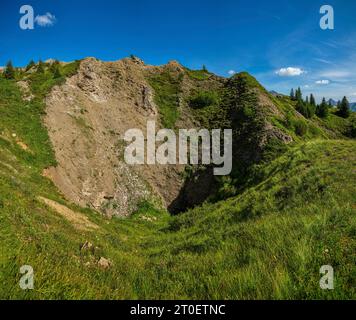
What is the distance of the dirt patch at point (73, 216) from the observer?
1941 cm

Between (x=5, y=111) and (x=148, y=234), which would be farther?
(x=5, y=111)

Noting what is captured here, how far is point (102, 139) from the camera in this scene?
38812 millimetres

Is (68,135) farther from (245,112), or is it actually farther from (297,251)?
(297,251)

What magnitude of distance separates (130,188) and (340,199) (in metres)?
26.7

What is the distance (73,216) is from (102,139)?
1924 centimetres

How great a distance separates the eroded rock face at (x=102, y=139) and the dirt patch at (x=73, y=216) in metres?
6.52

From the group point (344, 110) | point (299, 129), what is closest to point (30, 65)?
point (299, 129)

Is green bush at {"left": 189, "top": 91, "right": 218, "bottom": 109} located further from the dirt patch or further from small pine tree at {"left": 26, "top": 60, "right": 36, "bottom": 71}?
small pine tree at {"left": 26, "top": 60, "right": 36, "bottom": 71}

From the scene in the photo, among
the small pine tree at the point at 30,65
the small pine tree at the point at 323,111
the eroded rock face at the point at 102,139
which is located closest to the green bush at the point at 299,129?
the eroded rock face at the point at 102,139

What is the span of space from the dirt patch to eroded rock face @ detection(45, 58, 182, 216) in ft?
21.4

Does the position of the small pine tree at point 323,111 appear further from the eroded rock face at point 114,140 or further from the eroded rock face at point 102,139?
the eroded rock face at point 102,139

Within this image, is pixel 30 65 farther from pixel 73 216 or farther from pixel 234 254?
A: pixel 234 254
